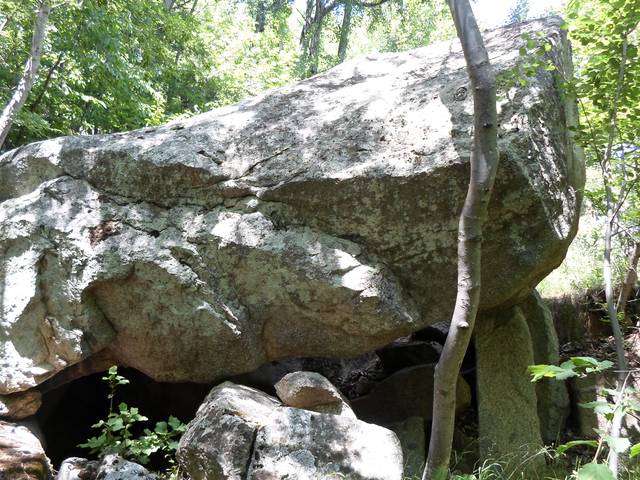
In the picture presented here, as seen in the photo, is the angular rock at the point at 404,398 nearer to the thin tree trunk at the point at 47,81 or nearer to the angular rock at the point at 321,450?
the angular rock at the point at 321,450

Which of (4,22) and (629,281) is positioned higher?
(4,22)

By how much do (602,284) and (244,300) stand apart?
4.61 metres

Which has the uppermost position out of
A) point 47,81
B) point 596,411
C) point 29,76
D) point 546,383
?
point 47,81

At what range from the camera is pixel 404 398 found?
18.1 feet

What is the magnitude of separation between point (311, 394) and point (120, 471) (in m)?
1.38

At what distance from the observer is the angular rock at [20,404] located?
4.55 metres

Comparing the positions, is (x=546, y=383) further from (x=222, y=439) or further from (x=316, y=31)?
(x=316, y=31)

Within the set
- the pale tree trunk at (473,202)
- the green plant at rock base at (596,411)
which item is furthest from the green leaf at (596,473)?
the pale tree trunk at (473,202)

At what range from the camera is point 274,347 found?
4.63 m

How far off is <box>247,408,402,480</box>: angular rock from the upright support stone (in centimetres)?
169

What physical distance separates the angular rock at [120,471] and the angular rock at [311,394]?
41.5 inches

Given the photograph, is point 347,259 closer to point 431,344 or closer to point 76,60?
point 431,344

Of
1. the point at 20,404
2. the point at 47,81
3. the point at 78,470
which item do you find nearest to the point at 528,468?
the point at 78,470

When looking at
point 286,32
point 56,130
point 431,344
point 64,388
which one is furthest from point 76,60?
point 286,32
